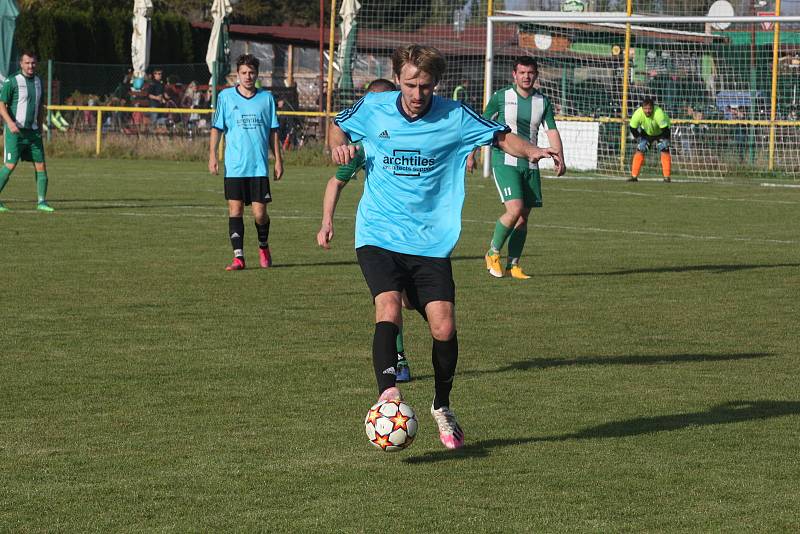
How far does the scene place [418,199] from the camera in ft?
22.1

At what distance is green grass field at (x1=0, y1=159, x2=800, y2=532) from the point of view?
214 inches

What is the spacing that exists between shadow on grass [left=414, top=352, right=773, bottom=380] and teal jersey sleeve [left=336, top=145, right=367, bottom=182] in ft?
5.68

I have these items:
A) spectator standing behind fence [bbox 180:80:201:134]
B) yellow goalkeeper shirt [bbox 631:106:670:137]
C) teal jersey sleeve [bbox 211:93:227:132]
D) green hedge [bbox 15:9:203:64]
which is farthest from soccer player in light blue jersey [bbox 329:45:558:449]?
green hedge [bbox 15:9:203:64]

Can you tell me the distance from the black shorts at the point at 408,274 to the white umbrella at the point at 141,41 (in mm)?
31838

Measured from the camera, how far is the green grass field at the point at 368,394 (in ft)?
17.9

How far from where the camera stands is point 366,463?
6.16m

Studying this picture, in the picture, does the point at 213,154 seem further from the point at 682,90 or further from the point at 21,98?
the point at 682,90

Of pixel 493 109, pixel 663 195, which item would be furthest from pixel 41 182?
pixel 663 195

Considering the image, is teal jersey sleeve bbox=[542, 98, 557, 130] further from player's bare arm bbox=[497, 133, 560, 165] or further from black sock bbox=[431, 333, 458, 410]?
black sock bbox=[431, 333, 458, 410]

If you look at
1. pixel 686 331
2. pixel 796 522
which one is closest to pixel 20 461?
pixel 796 522

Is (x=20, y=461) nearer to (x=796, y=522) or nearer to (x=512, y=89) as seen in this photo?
(x=796, y=522)

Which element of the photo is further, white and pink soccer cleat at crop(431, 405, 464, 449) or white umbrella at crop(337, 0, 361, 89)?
white umbrella at crop(337, 0, 361, 89)

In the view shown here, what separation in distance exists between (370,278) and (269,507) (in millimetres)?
1576

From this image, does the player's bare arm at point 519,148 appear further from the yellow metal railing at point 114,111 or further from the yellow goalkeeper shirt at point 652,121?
the yellow metal railing at point 114,111
